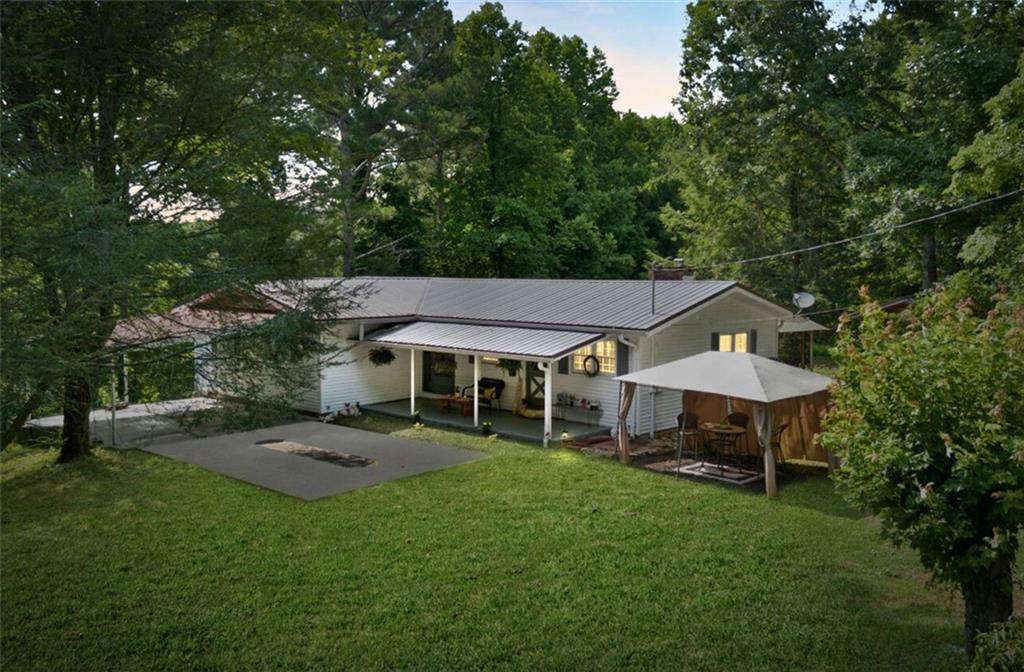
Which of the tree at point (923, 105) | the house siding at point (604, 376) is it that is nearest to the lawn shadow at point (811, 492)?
the house siding at point (604, 376)

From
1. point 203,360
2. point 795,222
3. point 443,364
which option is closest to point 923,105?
point 795,222

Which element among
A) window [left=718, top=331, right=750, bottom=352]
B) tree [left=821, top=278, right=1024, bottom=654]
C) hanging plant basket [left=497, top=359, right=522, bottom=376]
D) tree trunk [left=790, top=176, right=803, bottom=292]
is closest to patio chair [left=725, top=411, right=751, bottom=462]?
window [left=718, top=331, right=750, bottom=352]

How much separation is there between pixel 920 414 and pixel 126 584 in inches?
294

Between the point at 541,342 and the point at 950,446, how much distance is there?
406 inches

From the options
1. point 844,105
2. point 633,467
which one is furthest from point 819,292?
point 633,467

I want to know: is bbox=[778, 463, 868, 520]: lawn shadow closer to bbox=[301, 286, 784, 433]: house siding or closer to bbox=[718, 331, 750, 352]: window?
bbox=[301, 286, 784, 433]: house siding

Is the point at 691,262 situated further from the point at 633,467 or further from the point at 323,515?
the point at 323,515

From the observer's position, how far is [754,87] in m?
23.9

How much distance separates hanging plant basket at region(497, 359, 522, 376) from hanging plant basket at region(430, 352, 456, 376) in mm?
1815

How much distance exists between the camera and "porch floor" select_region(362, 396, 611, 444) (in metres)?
15.0

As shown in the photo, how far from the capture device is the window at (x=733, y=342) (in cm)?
1722

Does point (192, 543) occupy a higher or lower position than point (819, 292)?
lower

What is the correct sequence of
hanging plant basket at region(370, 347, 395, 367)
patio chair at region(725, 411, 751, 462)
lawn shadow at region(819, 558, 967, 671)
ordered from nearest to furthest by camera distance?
lawn shadow at region(819, 558, 967, 671)
patio chair at region(725, 411, 751, 462)
hanging plant basket at region(370, 347, 395, 367)

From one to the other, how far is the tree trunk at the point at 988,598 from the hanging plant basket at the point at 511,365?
40.0 feet
